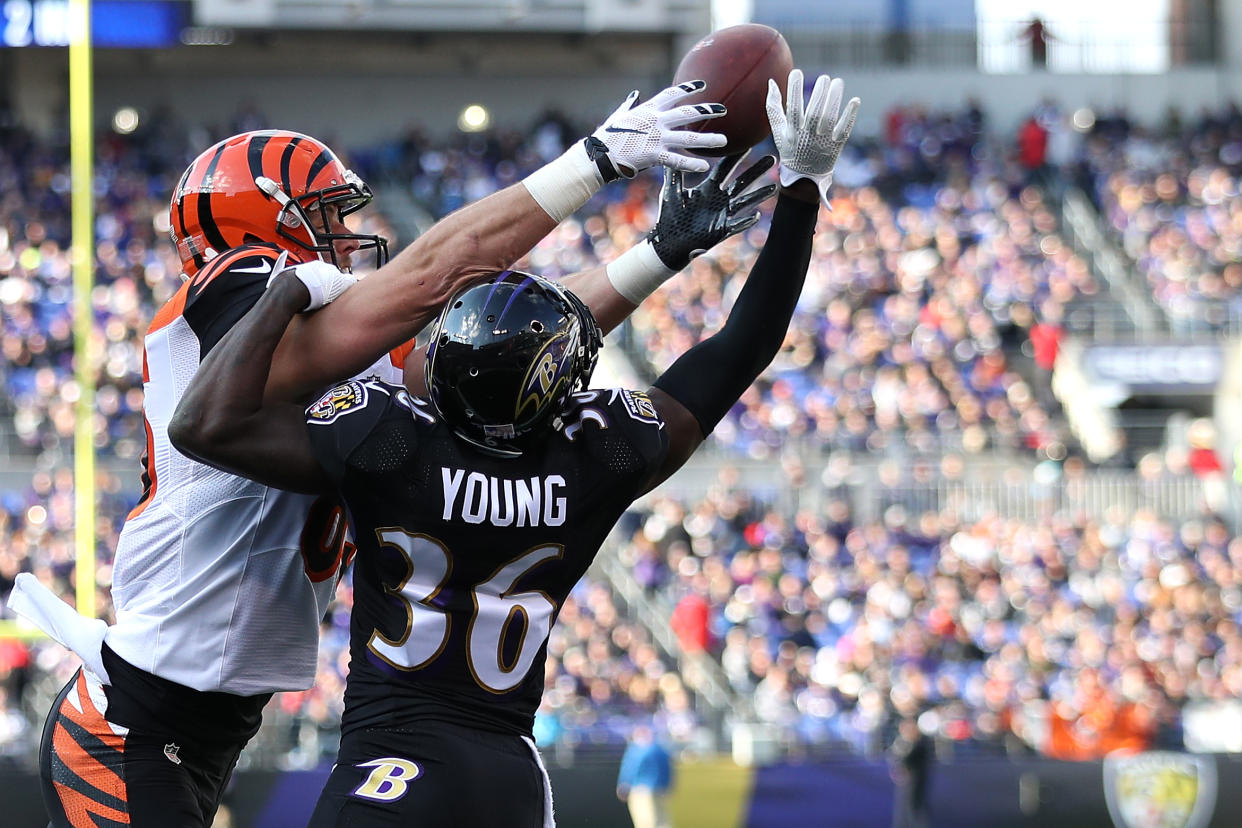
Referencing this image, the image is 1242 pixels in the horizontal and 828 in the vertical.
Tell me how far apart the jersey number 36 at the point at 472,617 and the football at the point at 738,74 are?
112 centimetres

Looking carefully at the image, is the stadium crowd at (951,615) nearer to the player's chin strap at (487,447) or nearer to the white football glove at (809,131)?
the white football glove at (809,131)

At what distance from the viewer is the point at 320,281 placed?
2.84m

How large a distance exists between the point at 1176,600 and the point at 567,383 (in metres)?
12.4

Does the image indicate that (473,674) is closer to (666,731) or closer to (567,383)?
(567,383)

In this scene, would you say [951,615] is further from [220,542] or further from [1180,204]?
[220,542]

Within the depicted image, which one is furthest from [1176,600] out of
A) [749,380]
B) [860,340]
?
[749,380]

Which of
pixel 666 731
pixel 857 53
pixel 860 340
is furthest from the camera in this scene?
pixel 857 53

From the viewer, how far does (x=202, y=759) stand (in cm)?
319

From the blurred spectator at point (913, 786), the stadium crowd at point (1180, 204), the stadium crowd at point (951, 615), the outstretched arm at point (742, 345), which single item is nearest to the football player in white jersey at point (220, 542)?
the outstretched arm at point (742, 345)

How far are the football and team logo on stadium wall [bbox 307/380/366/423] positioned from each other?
3.38ft

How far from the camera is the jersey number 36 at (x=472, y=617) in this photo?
2602mm

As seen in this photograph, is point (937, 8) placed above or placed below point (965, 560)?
above

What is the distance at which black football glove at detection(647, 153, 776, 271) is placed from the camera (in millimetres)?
3346

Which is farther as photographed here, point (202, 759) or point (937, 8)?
point (937, 8)
